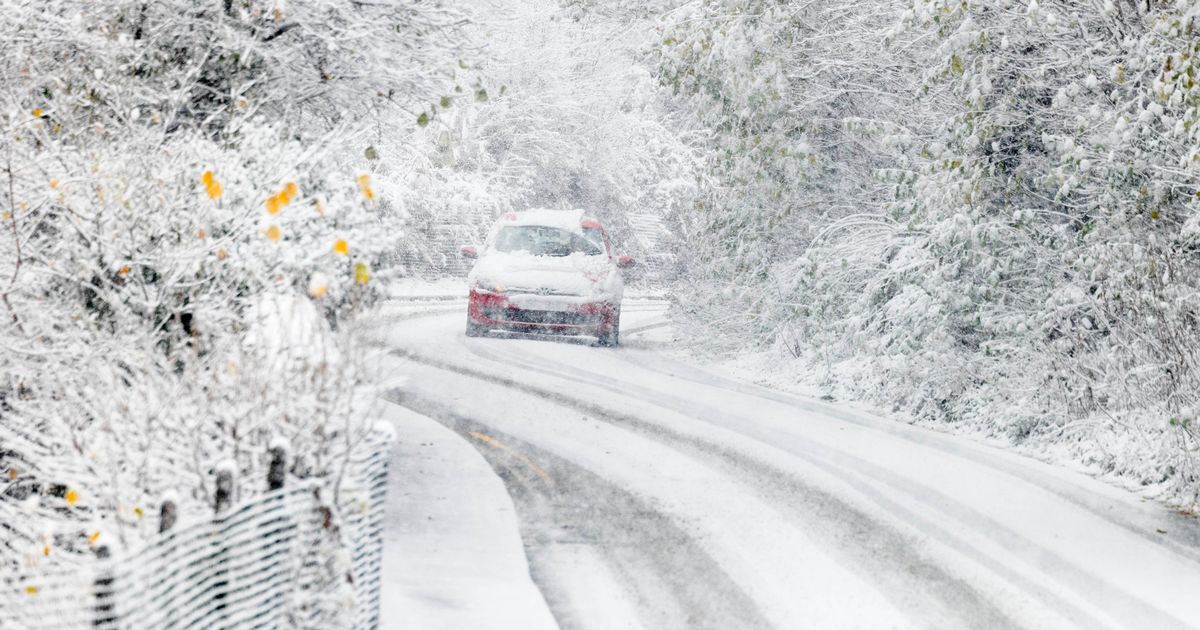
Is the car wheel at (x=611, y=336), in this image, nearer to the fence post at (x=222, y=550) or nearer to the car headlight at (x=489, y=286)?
the car headlight at (x=489, y=286)

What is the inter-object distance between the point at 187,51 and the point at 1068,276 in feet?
30.6

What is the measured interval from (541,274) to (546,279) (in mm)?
114

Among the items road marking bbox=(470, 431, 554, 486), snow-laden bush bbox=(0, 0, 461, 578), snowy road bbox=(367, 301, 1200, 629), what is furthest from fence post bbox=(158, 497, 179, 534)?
road marking bbox=(470, 431, 554, 486)

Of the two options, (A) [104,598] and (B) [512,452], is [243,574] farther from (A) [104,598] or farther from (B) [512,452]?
(B) [512,452]

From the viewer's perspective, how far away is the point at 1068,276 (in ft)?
45.8

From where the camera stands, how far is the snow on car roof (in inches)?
824

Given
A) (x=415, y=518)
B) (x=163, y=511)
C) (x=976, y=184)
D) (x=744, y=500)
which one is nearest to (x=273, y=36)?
(x=415, y=518)

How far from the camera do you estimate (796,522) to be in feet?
30.8

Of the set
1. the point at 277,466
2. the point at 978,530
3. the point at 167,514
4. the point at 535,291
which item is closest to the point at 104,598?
the point at 167,514

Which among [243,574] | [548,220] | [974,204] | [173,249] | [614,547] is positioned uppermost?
[974,204]

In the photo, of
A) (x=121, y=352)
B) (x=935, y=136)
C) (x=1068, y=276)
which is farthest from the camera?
(x=935, y=136)

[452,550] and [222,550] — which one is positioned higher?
[222,550]

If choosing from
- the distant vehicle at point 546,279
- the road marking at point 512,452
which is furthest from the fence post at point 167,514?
the distant vehicle at point 546,279

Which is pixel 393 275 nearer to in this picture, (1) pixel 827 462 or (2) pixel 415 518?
(2) pixel 415 518
